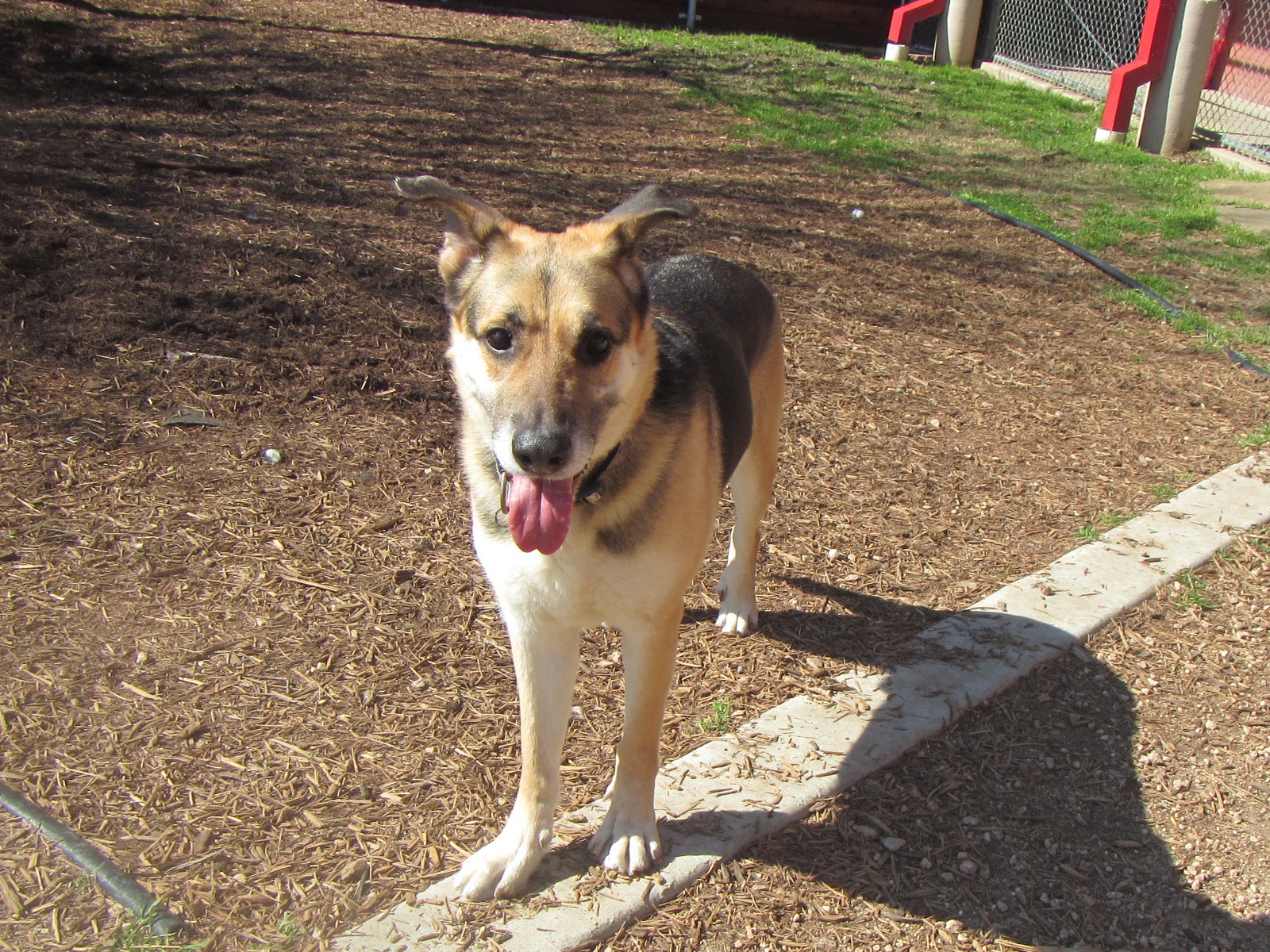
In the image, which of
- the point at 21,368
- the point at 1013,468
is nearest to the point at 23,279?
the point at 21,368

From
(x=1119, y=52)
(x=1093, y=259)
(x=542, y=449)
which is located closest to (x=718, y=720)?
(x=542, y=449)

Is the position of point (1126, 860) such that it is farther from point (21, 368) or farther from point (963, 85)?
point (963, 85)

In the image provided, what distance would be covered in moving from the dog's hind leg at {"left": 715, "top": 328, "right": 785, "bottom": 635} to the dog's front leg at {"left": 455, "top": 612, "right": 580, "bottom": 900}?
119 centimetres

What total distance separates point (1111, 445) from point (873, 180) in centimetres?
476

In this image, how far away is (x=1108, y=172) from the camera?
34.0 ft

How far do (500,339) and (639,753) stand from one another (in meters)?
1.23

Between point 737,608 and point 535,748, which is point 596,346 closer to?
point 535,748

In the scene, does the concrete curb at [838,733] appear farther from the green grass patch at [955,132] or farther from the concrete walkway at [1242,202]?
the concrete walkway at [1242,202]

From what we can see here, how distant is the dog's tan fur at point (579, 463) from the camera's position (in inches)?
102

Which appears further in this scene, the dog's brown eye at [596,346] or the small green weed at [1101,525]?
the small green weed at [1101,525]

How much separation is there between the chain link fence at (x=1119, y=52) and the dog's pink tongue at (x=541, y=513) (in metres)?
11.4

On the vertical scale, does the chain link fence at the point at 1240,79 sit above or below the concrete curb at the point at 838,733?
above

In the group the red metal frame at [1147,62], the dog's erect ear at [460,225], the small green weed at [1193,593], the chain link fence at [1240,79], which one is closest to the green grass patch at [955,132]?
the red metal frame at [1147,62]

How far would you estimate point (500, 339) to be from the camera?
104 inches
